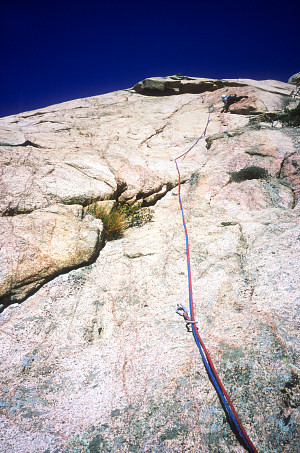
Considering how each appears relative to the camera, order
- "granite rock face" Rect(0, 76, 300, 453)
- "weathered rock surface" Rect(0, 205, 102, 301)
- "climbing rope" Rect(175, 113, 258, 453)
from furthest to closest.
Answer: "weathered rock surface" Rect(0, 205, 102, 301), "granite rock face" Rect(0, 76, 300, 453), "climbing rope" Rect(175, 113, 258, 453)

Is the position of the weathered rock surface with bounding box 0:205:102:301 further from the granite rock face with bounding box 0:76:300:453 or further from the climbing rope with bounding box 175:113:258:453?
the climbing rope with bounding box 175:113:258:453

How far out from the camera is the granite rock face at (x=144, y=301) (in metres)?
1.70

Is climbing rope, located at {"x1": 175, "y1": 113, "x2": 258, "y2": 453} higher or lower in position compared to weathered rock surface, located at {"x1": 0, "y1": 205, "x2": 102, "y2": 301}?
lower

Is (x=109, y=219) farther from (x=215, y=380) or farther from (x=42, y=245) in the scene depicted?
(x=215, y=380)

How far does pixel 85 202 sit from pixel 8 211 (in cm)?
138

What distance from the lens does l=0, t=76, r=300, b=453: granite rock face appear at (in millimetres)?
1695

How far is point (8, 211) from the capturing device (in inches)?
137

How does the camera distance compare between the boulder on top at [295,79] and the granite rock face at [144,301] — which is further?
the boulder on top at [295,79]

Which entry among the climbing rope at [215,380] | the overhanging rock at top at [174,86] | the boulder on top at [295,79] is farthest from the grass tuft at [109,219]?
the boulder on top at [295,79]

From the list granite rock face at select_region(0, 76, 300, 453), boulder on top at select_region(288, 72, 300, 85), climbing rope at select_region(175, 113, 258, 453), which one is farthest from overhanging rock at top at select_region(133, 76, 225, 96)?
climbing rope at select_region(175, 113, 258, 453)

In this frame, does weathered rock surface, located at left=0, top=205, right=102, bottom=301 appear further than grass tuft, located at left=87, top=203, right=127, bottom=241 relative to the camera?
No

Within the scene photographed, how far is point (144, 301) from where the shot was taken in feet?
9.45

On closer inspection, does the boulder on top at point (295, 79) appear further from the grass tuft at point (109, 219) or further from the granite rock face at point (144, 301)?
the grass tuft at point (109, 219)

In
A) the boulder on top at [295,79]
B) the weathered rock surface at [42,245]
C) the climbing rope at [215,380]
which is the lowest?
the climbing rope at [215,380]
